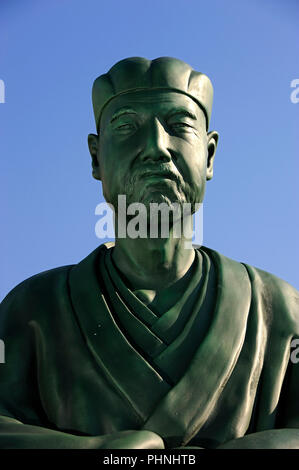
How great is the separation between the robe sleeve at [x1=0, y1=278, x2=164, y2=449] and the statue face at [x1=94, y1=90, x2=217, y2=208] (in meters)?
0.91

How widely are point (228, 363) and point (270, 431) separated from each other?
1.65ft

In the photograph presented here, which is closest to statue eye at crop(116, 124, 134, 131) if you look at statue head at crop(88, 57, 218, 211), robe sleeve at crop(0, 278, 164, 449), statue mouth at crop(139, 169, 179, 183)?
statue head at crop(88, 57, 218, 211)

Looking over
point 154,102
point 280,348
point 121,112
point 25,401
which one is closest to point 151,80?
point 154,102

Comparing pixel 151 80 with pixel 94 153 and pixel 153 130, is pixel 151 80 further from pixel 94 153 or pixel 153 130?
pixel 94 153

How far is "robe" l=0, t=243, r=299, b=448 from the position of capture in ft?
15.1

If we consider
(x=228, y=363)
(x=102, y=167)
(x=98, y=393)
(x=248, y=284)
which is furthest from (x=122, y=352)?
(x=102, y=167)

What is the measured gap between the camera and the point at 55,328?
502 centimetres

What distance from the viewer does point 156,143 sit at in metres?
5.04

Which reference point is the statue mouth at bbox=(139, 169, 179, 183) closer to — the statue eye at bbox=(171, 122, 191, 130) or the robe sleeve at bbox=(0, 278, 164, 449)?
the statue eye at bbox=(171, 122, 191, 130)

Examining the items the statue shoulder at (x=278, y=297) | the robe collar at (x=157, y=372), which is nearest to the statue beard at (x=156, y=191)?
the robe collar at (x=157, y=372)

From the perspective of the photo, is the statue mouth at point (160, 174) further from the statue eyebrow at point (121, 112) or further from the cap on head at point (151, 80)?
the cap on head at point (151, 80)

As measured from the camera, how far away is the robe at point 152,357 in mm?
4594

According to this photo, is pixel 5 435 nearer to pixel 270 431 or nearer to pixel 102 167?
pixel 270 431

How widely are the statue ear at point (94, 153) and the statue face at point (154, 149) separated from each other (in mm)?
261
